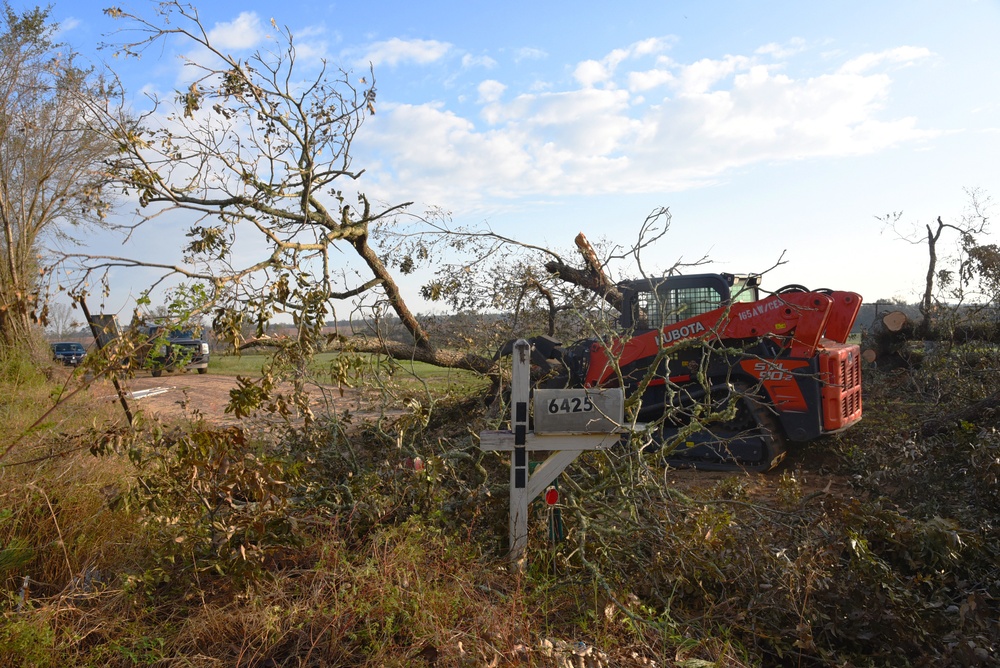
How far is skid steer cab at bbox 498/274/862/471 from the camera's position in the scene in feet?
24.6

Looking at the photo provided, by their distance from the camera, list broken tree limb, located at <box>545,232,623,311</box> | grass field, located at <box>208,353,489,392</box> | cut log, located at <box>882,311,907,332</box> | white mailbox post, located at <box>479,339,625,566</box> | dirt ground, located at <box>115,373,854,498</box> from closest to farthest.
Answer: white mailbox post, located at <box>479,339,625,566</box>, grass field, located at <box>208,353,489,392</box>, dirt ground, located at <box>115,373,854,498</box>, broken tree limb, located at <box>545,232,623,311</box>, cut log, located at <box>882,311,907,332</box>

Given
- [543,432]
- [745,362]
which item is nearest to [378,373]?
[543,432]

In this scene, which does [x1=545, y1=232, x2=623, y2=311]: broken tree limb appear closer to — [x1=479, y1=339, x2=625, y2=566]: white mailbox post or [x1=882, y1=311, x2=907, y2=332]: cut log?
[x1=479, y1=339, x2=625, y2=566]: white mailbox post

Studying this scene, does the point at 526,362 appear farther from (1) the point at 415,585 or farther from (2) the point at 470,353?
(2) the point at 470,353

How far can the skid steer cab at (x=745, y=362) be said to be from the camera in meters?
7.49

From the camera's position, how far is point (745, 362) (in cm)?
797

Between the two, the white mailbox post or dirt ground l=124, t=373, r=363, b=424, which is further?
dirt ground l=124, t=373, r=363, b=424

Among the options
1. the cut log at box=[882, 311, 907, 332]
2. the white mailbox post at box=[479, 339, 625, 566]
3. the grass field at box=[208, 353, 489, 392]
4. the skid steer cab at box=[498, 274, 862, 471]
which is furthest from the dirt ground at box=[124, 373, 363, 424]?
the cut log at box=[882, 311, 907, 332]

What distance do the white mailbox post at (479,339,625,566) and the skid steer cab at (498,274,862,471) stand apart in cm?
248

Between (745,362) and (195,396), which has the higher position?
(745,362)

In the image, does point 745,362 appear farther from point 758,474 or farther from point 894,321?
point 894,321

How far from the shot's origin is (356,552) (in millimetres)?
4367

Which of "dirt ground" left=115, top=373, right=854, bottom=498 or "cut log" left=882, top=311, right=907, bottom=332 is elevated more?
"cut log" left=882, top=311, right=907, bottom=332

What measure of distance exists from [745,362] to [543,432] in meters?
4.27
